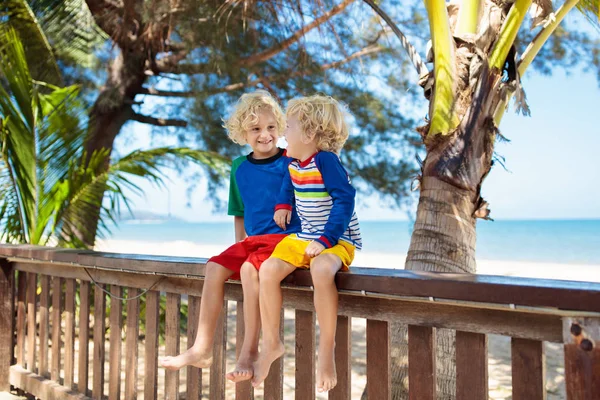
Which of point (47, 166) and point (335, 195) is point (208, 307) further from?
point (47, 166)

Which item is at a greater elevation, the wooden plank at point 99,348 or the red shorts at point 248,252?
the red shorts at point 248,252

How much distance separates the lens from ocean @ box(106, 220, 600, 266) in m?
32.8

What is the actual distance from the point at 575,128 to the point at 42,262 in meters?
47.5

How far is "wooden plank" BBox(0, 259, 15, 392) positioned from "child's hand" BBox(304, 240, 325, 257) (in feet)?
8.35

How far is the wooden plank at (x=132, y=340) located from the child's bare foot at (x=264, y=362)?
979mm

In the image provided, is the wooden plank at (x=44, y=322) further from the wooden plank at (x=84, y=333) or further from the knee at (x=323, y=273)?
the knee at (x=323, y=273)

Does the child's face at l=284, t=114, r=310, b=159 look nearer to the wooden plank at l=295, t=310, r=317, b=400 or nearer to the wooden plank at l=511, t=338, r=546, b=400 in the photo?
the wooden plank at l=295, t=310, r=317, b=400

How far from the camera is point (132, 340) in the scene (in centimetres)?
285

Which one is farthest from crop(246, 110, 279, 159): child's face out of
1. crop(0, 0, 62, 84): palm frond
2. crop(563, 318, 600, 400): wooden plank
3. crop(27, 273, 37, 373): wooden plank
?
crop(0, 0, 62, 84): palm frond

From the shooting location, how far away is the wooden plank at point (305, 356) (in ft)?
7.00

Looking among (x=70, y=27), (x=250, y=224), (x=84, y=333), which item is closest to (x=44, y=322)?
(x=84, y=333)

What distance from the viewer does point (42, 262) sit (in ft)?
11.0

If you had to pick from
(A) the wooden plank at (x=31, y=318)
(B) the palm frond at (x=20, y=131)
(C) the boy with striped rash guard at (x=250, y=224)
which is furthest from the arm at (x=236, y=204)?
(B) the palm frond at (x=20, y=131)

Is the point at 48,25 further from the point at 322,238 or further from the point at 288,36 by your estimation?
the point at 322,238
